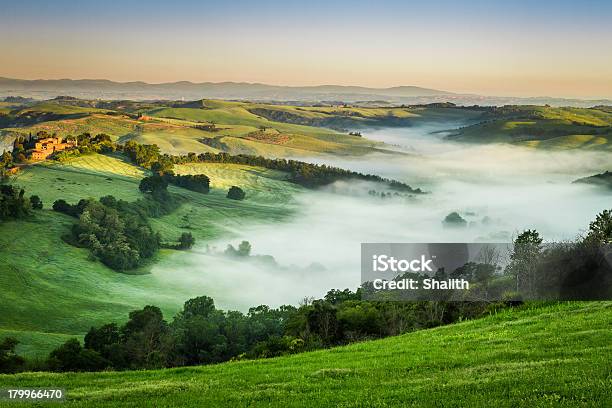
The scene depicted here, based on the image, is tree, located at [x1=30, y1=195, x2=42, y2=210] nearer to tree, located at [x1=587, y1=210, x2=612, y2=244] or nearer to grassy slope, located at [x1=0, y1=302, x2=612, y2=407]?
tree, located at [x1=587, y1=210, x2=612, y2=244]

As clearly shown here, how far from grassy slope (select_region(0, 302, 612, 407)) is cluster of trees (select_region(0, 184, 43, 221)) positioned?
125787mm

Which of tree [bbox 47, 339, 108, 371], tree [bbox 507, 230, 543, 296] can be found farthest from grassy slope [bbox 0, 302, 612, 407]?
tree [bbox 47, 339, 108, 371]

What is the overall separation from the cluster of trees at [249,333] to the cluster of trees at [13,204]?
213ft

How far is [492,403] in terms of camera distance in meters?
15.4

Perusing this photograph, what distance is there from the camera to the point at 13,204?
141 m

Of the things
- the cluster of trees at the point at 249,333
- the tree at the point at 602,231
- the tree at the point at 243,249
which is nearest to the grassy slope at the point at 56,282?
the cluster of trees at the point at 249,333

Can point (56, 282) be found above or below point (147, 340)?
below

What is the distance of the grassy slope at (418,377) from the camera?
54.0 feet

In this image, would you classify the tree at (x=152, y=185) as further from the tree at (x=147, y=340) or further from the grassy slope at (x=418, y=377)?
the grassy slope at (x=418, y=377)

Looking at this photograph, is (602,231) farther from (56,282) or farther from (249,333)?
(56,282)

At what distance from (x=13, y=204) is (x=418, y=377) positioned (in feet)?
457

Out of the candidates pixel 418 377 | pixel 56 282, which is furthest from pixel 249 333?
pixel 418 377

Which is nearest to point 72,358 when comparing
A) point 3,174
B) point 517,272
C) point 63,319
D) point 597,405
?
point 517,272

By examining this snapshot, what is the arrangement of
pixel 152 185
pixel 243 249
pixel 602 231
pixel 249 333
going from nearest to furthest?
pixel 602 231 < pixel 249 333 < pixel 152 185 < pixel 243 249
